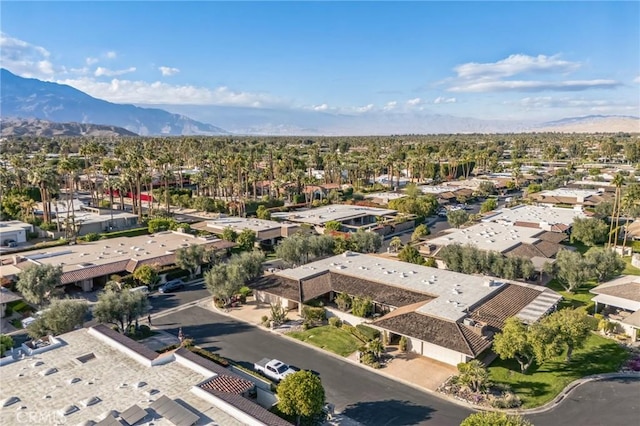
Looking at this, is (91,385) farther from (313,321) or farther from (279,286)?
(279,286)

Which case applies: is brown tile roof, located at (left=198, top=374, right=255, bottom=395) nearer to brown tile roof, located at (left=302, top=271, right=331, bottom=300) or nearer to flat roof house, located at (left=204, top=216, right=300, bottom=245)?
brown tile roof, located at (left=302, top=271, right=331, bottom=300)

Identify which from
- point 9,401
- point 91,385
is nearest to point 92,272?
point 91,385

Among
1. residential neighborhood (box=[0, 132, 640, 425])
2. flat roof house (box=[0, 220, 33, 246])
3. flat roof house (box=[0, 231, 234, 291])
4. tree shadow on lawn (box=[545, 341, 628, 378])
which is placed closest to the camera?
residential neighborhood (box=[0, 132, 640, 425])

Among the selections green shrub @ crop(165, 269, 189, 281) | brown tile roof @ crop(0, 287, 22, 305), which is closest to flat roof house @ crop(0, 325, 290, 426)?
brown tile roof @ crop(0, 287, 22, 305)

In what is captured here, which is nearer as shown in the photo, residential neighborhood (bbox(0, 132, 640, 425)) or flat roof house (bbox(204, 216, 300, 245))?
residential neighborhood (bbox(0, 132, 640, 425))

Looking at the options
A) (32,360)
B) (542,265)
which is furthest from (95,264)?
(542,265)
